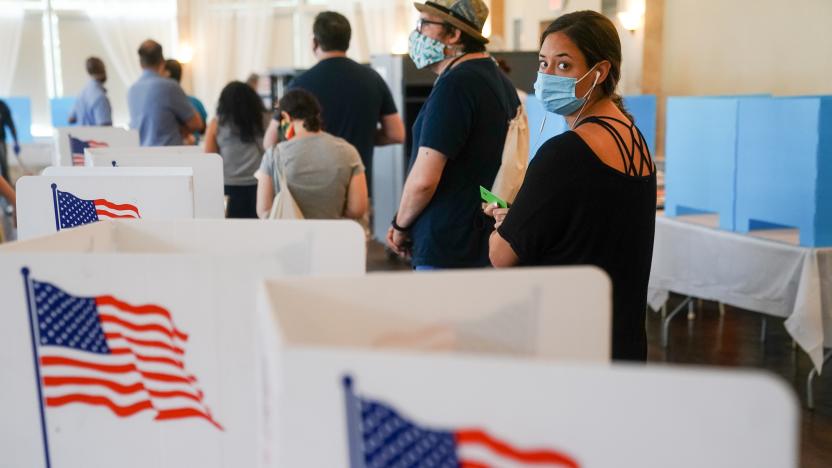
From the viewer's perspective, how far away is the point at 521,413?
711mm

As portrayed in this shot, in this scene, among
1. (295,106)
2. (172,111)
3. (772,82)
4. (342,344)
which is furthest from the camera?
(772,82)

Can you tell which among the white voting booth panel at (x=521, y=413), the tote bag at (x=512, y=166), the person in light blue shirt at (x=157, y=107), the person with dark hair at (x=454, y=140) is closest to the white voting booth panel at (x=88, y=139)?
the person in light blue shirt at (x=157, y=107)

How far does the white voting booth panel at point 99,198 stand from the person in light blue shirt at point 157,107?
2523mm

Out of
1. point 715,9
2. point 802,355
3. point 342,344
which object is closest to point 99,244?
point 342,344

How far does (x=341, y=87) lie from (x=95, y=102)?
3307mm

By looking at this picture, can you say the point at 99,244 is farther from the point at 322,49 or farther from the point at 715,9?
the point at 715,9

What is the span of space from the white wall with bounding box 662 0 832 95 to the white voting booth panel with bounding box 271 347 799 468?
6325mm

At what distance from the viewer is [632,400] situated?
2.27 feet

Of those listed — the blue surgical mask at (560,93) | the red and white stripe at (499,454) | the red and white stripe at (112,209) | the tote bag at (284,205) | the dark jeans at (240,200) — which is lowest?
the dark jeans at (240,200)

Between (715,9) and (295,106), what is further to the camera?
(715,9)

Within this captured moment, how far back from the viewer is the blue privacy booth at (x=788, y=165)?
345cm

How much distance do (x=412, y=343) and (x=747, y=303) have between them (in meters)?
3.34

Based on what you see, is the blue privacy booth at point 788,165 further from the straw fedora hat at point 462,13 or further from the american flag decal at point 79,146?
the american flag decal at point 79,146

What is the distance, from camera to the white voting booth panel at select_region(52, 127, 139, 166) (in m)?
3.83
